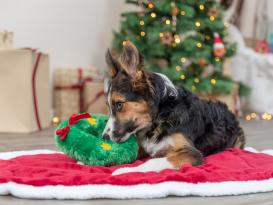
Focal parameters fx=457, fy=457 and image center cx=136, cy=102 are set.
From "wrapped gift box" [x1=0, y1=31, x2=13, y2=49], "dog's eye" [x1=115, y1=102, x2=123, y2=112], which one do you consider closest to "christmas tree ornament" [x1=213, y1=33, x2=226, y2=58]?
"wrapped gift box" [x1=0, y1=31, x2=13, y2=49]

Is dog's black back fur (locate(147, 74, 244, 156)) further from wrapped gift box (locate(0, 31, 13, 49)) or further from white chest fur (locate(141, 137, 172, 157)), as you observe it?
wrapped gift box (locate(0, 31, 13, 49))

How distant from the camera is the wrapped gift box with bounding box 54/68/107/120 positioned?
559 cm

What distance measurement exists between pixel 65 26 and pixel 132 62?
11.2 ft

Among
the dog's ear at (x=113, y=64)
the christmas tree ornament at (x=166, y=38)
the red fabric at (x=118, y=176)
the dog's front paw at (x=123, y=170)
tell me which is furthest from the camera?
the christmas tree ornament at (x=166, y=38)

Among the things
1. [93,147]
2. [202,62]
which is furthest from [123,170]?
[202,62]

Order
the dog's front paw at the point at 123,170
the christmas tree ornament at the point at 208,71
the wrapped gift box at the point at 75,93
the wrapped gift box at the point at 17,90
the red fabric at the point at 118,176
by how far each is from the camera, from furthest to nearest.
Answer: the christmas tree ornament at the point at 208,71
the wrapped gift box at the point at 75,93
the wrapped gift box at the point at 17,90
the dog's front paw at the point at 123,170
the red fabric at the point at 118,176

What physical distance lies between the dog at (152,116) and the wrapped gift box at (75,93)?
9.19 ft

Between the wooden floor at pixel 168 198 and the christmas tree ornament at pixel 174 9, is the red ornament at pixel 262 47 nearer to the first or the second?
the wooden floor at pixel 168 198

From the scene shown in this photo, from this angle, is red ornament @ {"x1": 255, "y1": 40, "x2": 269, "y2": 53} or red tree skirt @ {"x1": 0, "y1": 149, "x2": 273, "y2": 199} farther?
red ornament @ {"x1": 255, "y1": 40, "x2": 269, "y2": 53}

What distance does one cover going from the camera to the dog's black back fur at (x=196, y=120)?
270 centimetres

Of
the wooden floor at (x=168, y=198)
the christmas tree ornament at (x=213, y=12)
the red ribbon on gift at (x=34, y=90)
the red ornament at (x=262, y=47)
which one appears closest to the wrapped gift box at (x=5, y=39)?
the red ribbon on gift at (x=34, y=90)

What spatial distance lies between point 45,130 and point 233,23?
448 centimetres

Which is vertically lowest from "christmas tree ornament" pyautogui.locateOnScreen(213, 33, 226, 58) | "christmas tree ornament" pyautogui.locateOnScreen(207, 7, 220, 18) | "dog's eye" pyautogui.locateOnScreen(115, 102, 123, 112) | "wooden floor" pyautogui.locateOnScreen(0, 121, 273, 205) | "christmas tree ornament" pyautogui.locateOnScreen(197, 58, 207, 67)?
"wooden floor" pyautogui.locateOnScreen(0, 121, 273, 205)

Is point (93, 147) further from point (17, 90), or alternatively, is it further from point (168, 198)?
point (17, 90)
